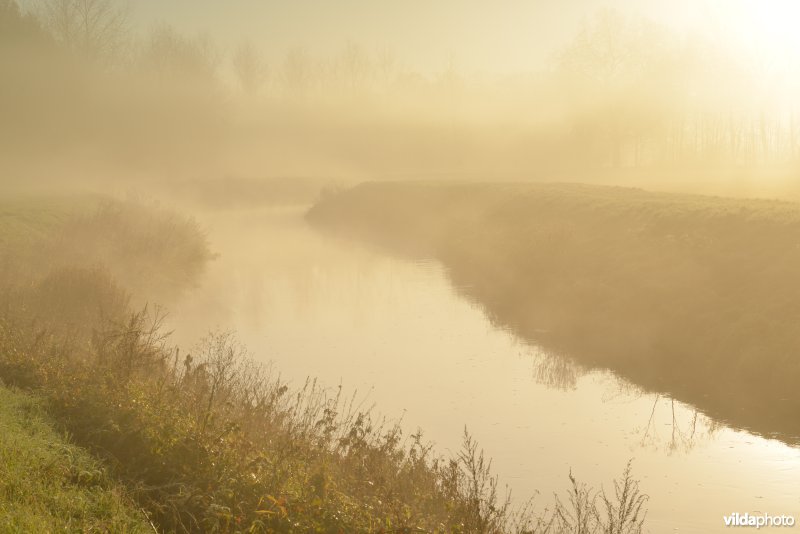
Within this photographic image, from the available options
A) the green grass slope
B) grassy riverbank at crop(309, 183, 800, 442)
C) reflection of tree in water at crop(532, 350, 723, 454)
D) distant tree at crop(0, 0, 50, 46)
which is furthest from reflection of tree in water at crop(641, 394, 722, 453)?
distant tree at crop(0, 0, 50, 46)

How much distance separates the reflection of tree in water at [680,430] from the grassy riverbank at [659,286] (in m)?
0.54

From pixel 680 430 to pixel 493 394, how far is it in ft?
14.2

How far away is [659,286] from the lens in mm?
25141

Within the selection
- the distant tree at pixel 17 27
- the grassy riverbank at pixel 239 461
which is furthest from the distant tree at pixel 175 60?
the grassy riverbank at pixel 239 461

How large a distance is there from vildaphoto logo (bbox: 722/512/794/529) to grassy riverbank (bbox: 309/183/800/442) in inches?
152

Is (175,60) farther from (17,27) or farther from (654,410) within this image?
(654,410)

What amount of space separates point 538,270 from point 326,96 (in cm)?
8179

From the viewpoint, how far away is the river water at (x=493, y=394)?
14.0 meters

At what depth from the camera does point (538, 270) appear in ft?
104

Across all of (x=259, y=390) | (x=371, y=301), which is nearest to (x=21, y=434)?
(x=259, y=390)

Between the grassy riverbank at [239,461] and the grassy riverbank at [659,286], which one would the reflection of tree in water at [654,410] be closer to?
the grassy riverbank at [659,286]

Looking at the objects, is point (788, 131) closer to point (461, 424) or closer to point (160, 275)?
point (160, 275)

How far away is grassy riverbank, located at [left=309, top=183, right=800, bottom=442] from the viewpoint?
19234mm

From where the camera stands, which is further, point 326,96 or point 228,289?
point 326,96
